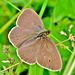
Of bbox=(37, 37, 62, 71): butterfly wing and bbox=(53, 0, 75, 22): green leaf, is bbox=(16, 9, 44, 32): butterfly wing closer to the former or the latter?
bbox=(37, 37, 62, 71): butterfly wing

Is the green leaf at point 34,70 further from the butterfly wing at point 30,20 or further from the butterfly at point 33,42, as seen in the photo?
the butterfly wing at point 30,20

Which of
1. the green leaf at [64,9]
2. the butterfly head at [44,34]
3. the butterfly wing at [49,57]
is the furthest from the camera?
the green leaf at [64,9]

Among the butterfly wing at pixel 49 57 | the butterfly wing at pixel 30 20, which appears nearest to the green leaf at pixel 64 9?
the butterfly wing at pixel 30 20

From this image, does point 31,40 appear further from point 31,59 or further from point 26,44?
point 31,59

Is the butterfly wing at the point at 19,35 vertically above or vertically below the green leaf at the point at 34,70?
above

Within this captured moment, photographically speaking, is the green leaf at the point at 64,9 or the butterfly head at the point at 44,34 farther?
the green leaf at the point at 64,9

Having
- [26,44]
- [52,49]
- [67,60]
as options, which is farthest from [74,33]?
[26,44]

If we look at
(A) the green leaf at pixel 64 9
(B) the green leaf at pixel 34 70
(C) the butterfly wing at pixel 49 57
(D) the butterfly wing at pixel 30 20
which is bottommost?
(B) the green leaf at pixel 34 70

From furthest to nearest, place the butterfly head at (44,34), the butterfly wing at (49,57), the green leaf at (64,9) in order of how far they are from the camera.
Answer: the green leaf at (64,9)
the butterfly head at (44,34)
the butterfly wing at (49,57)

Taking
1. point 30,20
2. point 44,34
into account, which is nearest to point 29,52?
point 44,34
